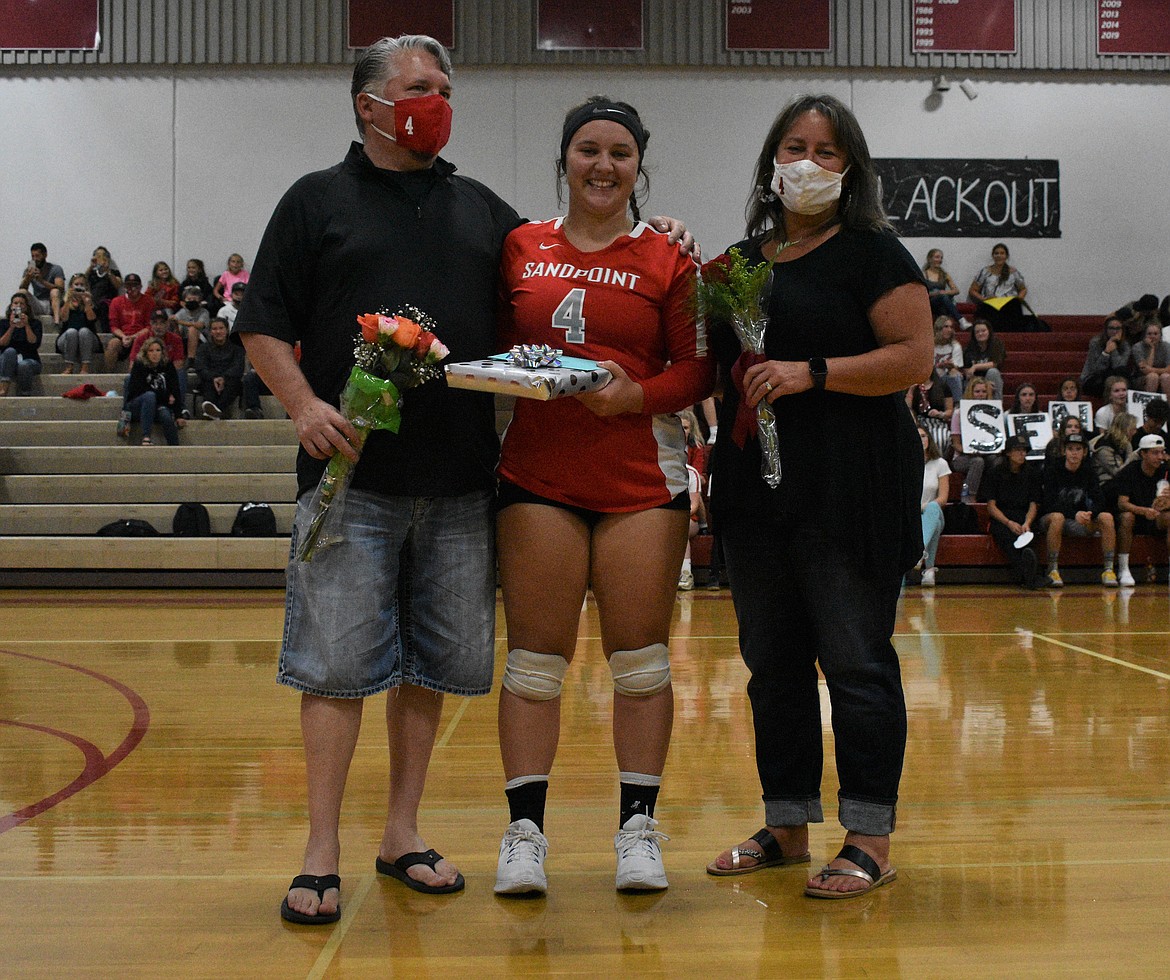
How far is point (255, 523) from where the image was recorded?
370 inches

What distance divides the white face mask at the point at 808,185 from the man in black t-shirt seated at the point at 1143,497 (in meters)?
7.66

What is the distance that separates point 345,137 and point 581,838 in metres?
13.2

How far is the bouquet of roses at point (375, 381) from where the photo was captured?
231 centimetres

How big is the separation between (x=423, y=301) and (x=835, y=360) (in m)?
0.86

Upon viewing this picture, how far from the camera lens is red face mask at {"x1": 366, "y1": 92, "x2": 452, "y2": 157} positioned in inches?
96.7

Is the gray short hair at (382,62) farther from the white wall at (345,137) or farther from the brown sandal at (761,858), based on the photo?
the white wall at (345,137)

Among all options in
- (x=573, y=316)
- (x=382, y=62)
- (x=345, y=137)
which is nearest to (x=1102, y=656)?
(x=573, y=316)

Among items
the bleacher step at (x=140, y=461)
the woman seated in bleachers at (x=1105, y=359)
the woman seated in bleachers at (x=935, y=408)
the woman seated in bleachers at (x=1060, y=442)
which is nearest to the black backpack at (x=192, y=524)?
the bleacher step at (x=140, y=461)

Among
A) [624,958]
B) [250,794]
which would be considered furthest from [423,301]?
[250,794]

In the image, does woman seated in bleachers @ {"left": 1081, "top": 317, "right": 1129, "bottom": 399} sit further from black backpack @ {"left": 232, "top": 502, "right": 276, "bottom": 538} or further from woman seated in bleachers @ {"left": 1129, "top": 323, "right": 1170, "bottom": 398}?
black backpack @ {"left": 232, "top": 502, "right": 276, "bottom": 538}

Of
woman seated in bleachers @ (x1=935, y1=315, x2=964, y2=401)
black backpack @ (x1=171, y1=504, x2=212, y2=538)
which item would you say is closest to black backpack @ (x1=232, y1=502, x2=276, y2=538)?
black backpack @ (x1=171, y1=504, x2=212, y2=538)

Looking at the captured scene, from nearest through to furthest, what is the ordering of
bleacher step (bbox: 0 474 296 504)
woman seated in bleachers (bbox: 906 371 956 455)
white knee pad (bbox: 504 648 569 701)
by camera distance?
1. white knee pad (bbox: 504 648 569 701)
2. bleacher step (bbox: 0 474 296 504)
3. woman seated in bleachers (bbox: 906 371 956 455)

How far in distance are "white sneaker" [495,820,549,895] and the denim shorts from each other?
31cm

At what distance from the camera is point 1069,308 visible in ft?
49.4
